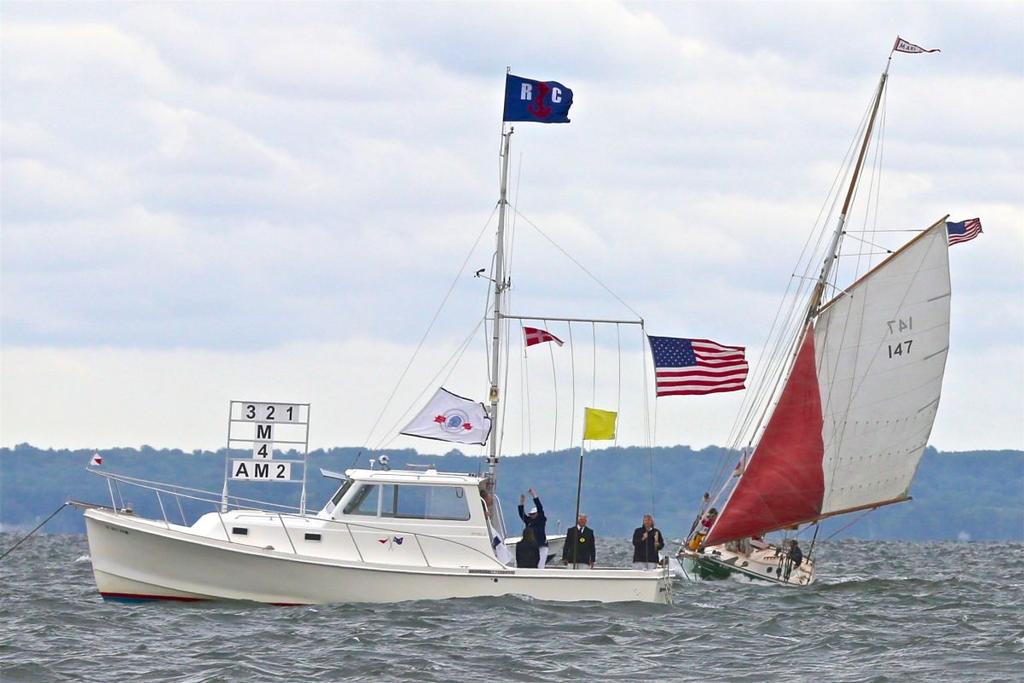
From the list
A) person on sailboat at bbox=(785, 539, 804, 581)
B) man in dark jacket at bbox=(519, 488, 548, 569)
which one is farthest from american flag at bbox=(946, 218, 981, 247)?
man in dark jacket at bbox=(519, 488, 548, 569)

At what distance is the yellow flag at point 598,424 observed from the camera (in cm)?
3356

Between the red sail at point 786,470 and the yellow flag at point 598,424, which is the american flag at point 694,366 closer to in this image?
the yellow flag at point 598,424

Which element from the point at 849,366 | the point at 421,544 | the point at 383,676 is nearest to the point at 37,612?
the point at 421,544

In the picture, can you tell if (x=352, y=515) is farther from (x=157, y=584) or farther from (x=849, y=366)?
(x=849, y=366)

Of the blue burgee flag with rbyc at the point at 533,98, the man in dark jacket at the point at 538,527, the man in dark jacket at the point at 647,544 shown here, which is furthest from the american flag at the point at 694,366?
the blue burgee flag with rbyc at the point at 533,98

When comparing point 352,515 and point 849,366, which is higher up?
point 849,366

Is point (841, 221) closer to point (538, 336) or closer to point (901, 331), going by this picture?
point (901, 331)

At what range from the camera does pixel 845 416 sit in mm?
45375

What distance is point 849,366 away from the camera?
149 feet

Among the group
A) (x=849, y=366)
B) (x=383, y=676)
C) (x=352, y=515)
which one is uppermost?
(x=849, y=366)

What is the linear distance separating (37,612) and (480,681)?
10.9 m

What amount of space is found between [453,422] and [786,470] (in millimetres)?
14658

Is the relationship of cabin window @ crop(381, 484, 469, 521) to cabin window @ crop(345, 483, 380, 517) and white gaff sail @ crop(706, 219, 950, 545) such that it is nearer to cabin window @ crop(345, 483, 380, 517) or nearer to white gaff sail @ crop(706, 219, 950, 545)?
cabin window @ crop(345, 483, 380, 517)

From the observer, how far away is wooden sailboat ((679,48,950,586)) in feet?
147
